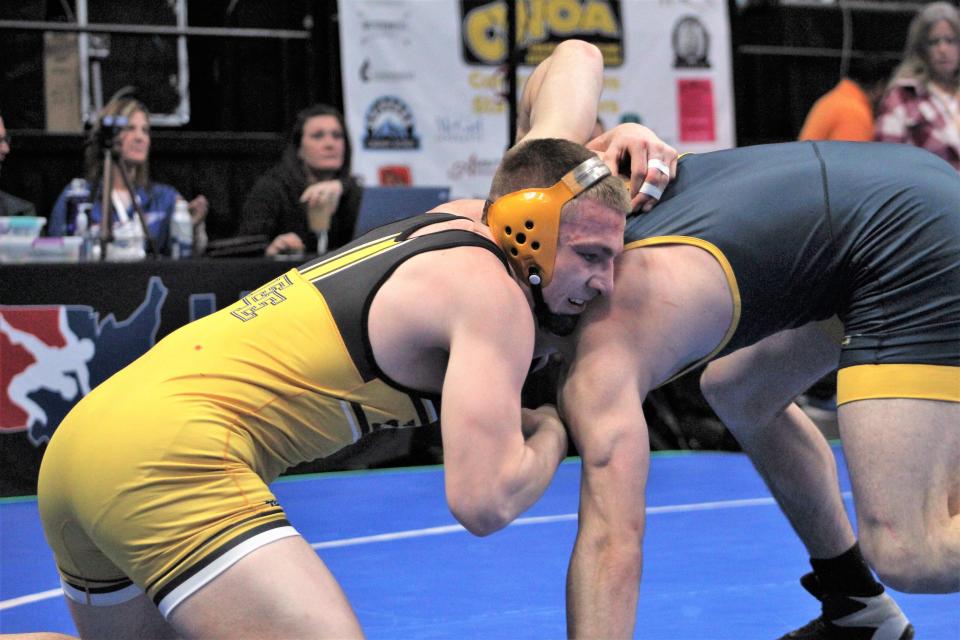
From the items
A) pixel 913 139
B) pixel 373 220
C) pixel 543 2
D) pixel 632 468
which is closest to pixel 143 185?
pixel 373 220

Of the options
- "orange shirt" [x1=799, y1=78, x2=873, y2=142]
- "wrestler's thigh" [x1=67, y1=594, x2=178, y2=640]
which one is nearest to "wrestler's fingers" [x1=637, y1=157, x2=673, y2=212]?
"wrestler's thigh" [x1=67, y1=594, x2=178, y2=640]

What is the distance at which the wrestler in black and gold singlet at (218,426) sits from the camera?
224 centimetres

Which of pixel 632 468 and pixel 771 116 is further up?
pixel 771 116

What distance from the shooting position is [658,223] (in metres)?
2.69

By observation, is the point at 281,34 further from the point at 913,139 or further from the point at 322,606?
the point at 322,606

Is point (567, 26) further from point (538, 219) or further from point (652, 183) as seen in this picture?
point (538, 219)

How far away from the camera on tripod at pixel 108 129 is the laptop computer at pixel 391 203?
118 centimetres

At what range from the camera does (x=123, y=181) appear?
6.08m

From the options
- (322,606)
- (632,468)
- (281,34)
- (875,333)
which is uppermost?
(281,34)

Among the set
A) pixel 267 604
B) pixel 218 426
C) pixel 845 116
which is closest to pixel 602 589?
pixel 267 604

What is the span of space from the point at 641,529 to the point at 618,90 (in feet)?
18.5

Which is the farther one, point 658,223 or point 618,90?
point 618,90

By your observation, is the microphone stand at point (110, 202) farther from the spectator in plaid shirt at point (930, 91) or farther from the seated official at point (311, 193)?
the spectator in plaid shirt at point (930, 91)

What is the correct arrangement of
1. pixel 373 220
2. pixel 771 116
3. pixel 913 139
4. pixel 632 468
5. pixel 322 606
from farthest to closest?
pixel 771 116 → pixel 913 139 → pixel 373 220 → pixel 632 468 → pixel 322 606
